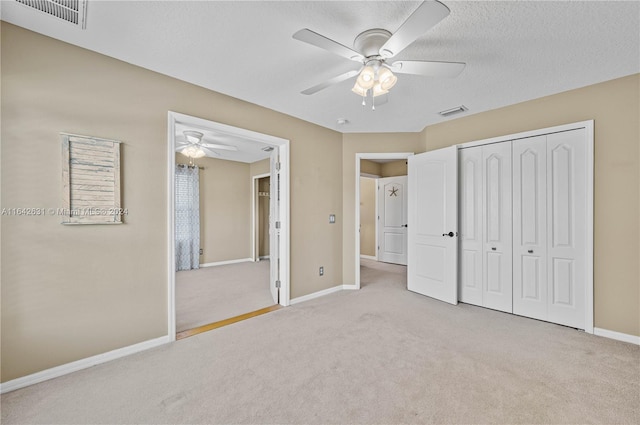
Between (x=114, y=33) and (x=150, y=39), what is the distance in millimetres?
236

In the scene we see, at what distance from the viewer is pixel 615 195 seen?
2.67 m

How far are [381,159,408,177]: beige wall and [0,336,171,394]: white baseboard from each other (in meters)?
5.96

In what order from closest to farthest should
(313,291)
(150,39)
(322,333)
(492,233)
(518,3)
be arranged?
1. (518,3)
2. (150,39)
3. (322,333)
4. (492,233)
5. (313,291)

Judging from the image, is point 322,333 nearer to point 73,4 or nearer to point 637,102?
point 73,4

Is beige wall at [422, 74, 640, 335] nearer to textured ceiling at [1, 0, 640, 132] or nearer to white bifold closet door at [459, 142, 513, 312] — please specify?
textured ceiling at [1, 0, 640, 132]

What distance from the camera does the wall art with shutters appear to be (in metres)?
2.10

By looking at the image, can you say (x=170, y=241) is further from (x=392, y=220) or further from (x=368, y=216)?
(x=368, y=216)

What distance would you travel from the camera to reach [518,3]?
1.71 m

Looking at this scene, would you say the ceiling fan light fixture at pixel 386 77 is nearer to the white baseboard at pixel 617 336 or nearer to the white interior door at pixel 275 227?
the white interior door at pixel 275 227

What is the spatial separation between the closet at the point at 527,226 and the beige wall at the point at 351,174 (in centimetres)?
116

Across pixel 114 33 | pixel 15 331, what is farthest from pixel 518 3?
pixel 15 331

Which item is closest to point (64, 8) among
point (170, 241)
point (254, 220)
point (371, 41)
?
point (170, 241)

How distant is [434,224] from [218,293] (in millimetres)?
3383

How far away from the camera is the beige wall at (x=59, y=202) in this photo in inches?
75.4
